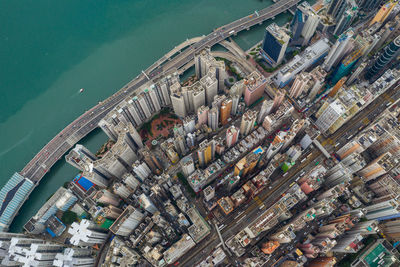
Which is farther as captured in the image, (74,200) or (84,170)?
(74,200)

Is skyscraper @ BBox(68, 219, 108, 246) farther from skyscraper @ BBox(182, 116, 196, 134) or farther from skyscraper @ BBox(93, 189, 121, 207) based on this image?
skyscraper @ BBox(182, 116, 196, 134)

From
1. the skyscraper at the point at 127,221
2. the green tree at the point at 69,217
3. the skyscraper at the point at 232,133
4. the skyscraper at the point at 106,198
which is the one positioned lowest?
the skyscraper at the point at 127,221

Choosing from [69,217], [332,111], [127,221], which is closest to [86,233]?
[127,221]

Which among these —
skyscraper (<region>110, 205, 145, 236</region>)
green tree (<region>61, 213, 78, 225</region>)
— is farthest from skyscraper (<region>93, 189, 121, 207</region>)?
green tree (<region>61, 213, 78, 225</region>)

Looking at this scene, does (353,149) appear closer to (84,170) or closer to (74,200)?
(84,170)

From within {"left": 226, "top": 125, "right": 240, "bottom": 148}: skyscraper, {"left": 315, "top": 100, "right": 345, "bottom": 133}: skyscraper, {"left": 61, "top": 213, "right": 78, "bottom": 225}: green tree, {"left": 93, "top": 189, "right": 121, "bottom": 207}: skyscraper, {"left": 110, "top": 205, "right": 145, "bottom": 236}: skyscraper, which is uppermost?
{"left": 61, "top": 213, "right": 78, "bottom": 225}: green tree

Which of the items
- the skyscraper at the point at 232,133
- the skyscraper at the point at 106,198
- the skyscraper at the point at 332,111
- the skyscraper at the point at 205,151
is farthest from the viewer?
the skyscraper at the point at 332,111

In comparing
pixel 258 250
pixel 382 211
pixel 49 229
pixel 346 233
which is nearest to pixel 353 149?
pixel 382 211

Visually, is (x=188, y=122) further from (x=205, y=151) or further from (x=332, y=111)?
(x=332, y=111)

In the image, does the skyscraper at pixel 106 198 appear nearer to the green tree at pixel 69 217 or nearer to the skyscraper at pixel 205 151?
the green tree at pixel 69 217

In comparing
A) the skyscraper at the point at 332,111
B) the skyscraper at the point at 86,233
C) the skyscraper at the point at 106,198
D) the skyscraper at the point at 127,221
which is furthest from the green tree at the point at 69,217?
the skyscraper at the point at 332,111

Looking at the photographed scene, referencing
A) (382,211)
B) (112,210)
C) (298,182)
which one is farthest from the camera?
(298,182)
